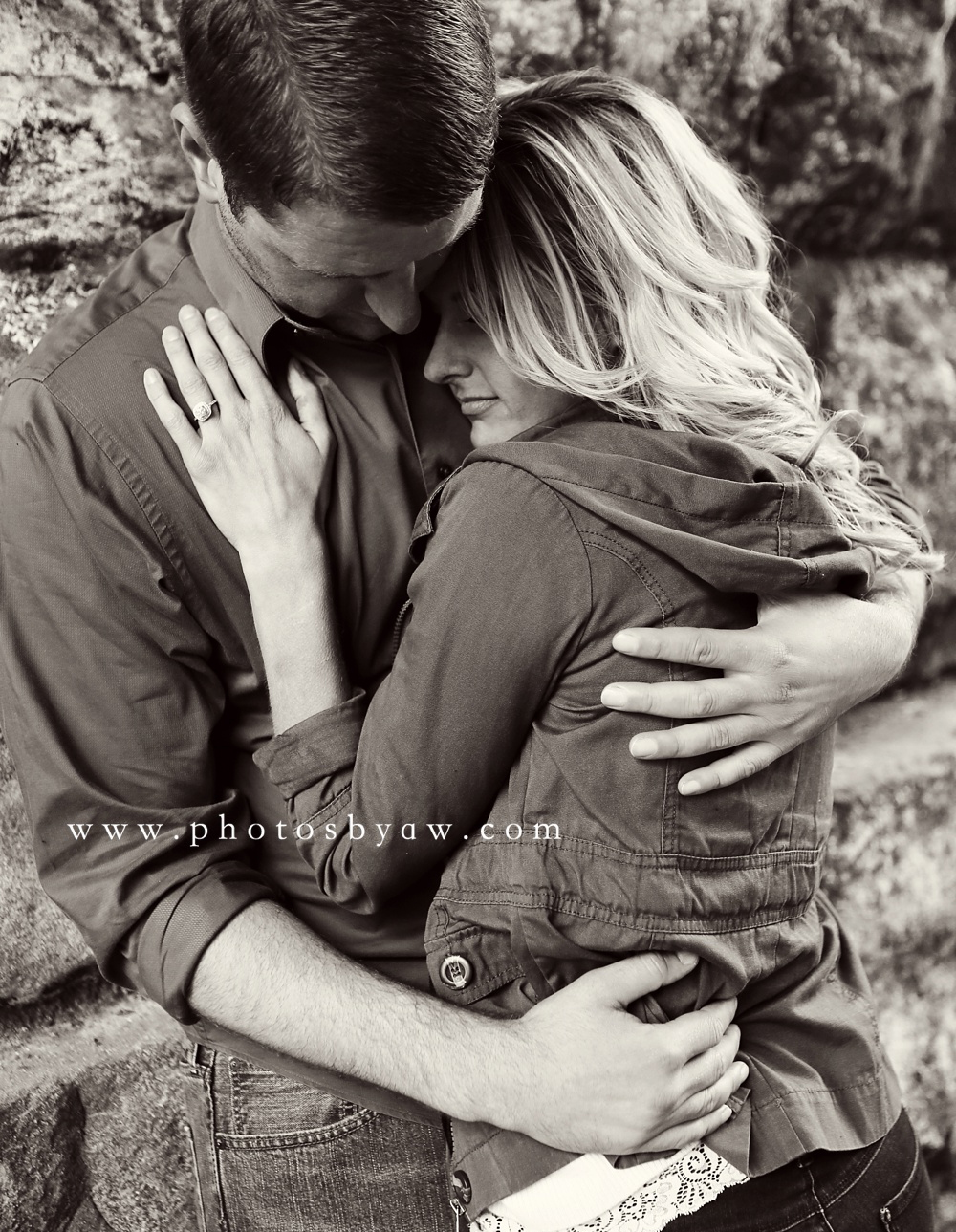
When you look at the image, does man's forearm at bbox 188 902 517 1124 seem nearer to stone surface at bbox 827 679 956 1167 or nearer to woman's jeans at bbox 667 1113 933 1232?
woman's jeans at bbox 667 1113 933 1232

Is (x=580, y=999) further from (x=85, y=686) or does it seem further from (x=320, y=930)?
(x=85, y=686)

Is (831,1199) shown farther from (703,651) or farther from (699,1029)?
(703,651)

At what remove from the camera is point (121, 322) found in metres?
1.19

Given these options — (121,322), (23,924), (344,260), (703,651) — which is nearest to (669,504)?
(703,651)

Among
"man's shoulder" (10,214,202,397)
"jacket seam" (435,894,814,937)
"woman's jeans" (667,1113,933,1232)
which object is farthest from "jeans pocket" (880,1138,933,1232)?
"man's shoulder" (10,214,202,397)

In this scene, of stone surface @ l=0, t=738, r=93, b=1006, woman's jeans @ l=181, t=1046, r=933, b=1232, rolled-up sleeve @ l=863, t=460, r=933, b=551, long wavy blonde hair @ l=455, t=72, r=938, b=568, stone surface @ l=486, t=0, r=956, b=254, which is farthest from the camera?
stone surface @ l=486, t=0, r=956, b=254

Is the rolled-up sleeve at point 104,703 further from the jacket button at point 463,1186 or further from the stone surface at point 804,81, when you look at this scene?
the stone surface at point 804,81

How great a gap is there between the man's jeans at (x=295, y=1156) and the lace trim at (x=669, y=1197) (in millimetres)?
186

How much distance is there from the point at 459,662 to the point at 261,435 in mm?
320

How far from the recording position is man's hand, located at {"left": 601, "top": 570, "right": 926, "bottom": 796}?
110 cm

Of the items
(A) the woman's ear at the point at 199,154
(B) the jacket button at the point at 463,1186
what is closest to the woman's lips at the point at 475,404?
(A) the woman's ear at the point at 199,154

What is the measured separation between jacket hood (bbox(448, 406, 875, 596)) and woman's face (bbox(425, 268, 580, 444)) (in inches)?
2.9

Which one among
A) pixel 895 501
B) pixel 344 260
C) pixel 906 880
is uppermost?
pixel 344 260

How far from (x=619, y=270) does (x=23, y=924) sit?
1.03 meters
